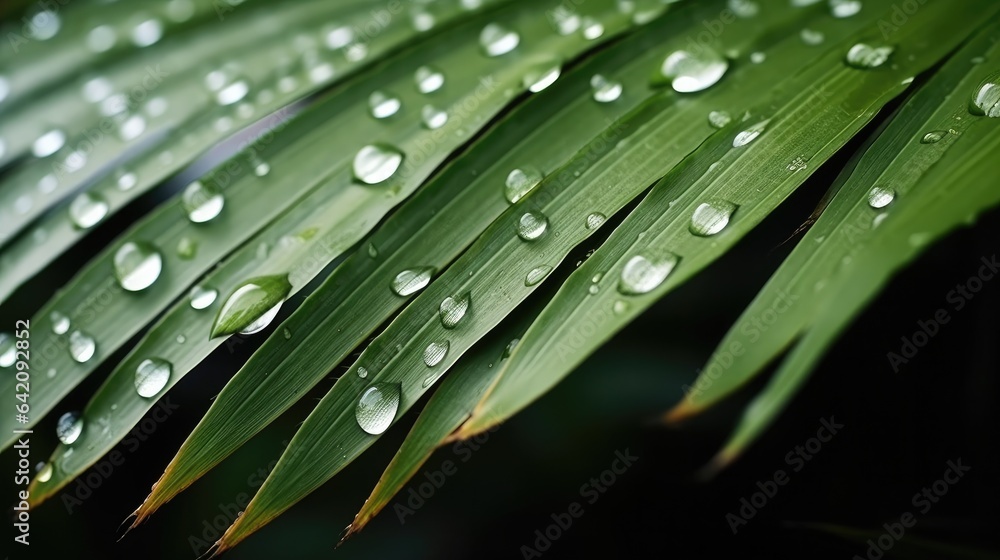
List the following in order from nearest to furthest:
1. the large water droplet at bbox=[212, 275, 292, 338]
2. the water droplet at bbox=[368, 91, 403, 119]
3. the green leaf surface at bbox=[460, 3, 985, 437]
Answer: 1. the green leaf surface at bbox=[460, 3, 985, 437]
2. the large water droplet at bbox=[212, 275, 292, 338]
3. the water droplet at bbox=[368, 91, 403, 119]

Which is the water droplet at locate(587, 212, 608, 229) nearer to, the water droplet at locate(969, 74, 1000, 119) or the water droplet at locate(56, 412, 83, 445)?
the water droplet at locate(969, 74, 1000, 119)

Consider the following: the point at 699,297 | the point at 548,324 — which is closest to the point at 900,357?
the point at 699,297

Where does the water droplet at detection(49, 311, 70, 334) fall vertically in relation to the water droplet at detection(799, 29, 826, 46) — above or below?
below

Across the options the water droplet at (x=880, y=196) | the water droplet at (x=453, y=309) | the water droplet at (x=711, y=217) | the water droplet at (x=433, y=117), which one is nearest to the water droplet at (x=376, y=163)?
the water droplet at (x=433, y=117)

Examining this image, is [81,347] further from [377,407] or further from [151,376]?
[377,407]

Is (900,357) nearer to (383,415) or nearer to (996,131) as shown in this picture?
(996,131)

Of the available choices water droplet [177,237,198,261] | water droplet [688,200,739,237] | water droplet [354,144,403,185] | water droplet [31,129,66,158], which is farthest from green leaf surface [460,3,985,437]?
water droplet [31,129,66,158]

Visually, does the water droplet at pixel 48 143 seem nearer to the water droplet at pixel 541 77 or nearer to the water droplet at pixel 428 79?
the water droplet at pixel 428 79
